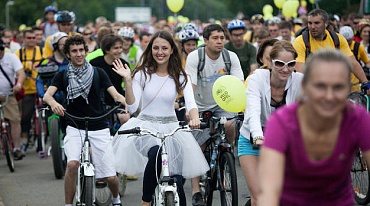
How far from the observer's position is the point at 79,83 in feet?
29.7

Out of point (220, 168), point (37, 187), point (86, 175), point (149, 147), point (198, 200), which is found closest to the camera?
point (149, 147)

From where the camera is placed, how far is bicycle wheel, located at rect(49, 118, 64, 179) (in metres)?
12.3

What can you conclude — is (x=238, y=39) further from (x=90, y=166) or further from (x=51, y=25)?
(x=51, y=25)

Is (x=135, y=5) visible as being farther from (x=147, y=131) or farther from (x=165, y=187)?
(x=165, y=187)

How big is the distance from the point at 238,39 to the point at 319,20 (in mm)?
3146

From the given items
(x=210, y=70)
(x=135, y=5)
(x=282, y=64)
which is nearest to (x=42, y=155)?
(x=210, y=70)

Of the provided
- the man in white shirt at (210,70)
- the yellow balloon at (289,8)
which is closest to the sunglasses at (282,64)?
the man in white shirt at (210,70)

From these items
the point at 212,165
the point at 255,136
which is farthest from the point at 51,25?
the point at 255,136

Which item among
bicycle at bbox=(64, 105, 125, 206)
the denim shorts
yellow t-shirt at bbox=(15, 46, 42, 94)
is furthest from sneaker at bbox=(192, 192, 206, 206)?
yellow t-shirt at bbox=(15, 46, 42, 94)

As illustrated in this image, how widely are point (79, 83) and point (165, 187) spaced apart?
2077 millimetres

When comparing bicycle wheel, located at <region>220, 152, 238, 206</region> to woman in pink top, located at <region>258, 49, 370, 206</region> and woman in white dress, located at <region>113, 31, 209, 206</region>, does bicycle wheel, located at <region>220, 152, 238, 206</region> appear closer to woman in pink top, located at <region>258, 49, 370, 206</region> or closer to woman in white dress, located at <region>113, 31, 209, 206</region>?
woman in white dress, located at <region>113, 31, 209, 206</region>

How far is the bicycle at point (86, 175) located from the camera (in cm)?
830

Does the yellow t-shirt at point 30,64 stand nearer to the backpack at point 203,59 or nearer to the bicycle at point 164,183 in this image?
the backpack at point 203,59

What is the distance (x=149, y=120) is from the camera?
26.7 feet
